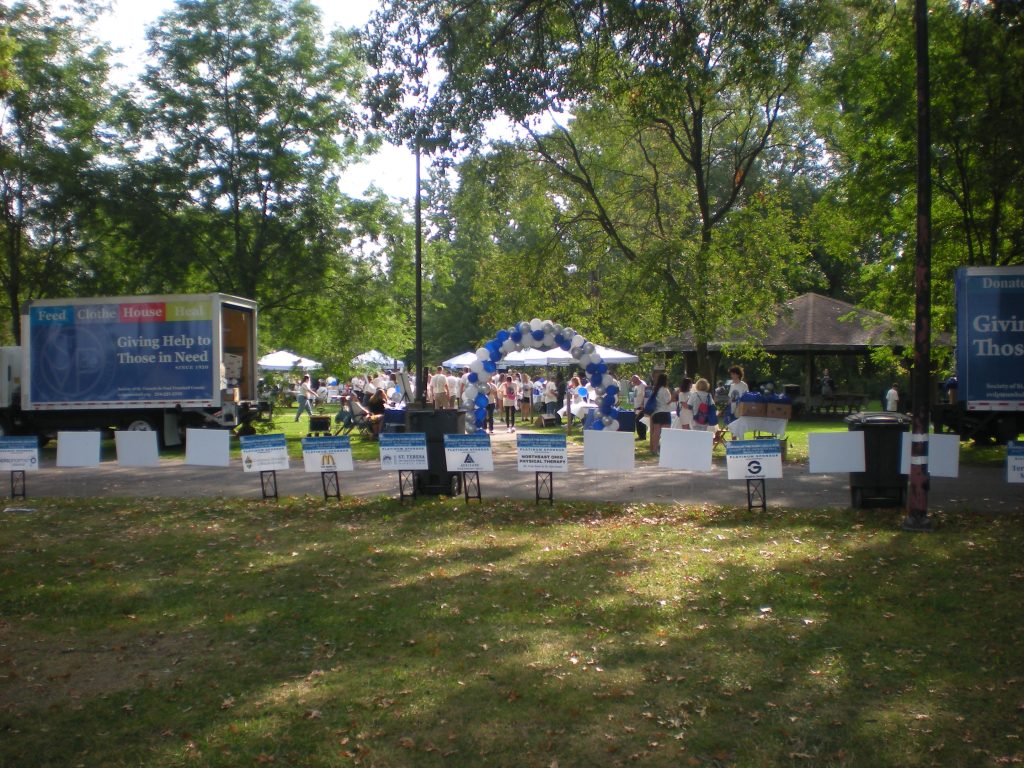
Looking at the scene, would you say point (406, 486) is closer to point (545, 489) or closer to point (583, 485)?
point (545, 489)

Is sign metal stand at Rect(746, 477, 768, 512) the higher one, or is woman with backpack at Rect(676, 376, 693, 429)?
woman with backpack at Rect(676, 376, 693, 429)

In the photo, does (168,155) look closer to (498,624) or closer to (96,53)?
(96,53)

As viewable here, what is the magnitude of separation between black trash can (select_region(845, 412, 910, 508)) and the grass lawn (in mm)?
744

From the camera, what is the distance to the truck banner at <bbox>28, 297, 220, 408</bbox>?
22219mm

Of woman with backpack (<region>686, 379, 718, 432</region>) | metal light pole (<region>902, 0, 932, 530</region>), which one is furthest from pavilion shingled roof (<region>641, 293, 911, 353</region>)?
metal light pole (<region>902, 0, 932, 530</region>)

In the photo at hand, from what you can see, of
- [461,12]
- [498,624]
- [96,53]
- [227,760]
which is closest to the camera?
[227,760]

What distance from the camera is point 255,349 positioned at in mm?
24688

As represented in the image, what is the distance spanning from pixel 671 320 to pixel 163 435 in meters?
12.5

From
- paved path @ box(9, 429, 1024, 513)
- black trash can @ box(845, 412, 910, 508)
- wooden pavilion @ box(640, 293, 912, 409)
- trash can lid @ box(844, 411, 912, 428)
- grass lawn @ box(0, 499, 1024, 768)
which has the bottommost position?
grass lawn @ box(0, 499, 1024, 768)

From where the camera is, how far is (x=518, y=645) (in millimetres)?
6988

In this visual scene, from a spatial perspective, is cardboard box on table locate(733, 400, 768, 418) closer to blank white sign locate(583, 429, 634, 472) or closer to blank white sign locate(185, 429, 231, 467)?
blank white sign locate(583, 429, 634, 472)

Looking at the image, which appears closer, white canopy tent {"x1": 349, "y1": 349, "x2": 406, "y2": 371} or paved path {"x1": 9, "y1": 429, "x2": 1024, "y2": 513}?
paved path {"x1": 9, "y1": 429, "x2": 1024, "y2": 513}

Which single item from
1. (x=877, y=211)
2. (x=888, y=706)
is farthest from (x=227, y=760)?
(x=877, y=211)

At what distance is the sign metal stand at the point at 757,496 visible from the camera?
12.5m
